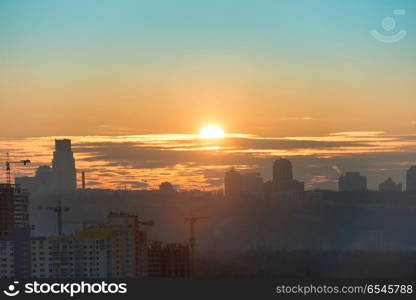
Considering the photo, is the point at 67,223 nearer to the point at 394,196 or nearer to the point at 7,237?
the point at 7,237

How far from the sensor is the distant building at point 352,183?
110500mm

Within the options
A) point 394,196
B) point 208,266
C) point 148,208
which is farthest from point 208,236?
Result: point 394,196

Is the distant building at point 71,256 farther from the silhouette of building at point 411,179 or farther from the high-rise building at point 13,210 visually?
the silhouette of building at point 411,179

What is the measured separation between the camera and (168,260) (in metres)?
76.8

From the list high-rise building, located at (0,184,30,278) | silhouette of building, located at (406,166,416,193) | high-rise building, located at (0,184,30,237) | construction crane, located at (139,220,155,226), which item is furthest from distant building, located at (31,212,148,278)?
silhouette of building, located at (406,166,416,193)

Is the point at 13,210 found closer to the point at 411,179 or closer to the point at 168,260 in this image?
the point at 168,260

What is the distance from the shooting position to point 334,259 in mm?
106750

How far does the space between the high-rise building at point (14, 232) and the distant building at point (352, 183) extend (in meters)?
34.7

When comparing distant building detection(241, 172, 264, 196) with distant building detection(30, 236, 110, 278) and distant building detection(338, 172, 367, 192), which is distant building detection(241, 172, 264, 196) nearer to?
distant building detection(338, 172, 367, 192)

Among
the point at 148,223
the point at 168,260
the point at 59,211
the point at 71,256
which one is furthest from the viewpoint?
the point at 59,211

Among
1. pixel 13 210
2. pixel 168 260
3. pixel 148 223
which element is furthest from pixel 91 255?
pixel 13 210

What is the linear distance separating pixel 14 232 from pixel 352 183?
1732 inches

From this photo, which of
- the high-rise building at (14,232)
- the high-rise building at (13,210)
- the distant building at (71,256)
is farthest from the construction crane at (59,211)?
the distant building at (71,256)

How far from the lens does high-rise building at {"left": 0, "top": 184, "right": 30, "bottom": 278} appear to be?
64.7 metres
